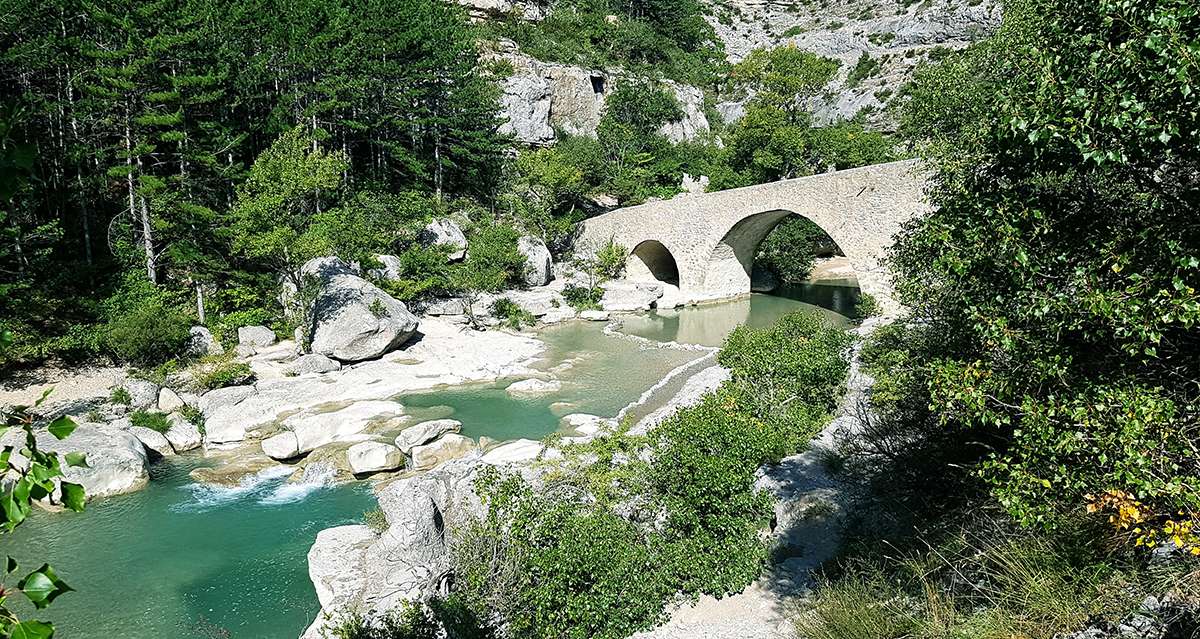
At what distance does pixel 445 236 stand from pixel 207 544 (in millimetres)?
20782

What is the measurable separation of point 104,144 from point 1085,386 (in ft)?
94.7

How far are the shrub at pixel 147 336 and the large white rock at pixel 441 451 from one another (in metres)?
10.4

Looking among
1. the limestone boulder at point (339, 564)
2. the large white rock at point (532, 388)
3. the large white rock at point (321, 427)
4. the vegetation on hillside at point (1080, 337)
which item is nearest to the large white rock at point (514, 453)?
the limestone boulder at point (339, 564)

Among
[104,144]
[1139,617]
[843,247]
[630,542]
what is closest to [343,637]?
[630,542]

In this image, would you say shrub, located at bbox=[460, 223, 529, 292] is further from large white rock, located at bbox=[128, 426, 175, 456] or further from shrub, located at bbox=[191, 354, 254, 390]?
large white rock, located at bbox=[128, 426, 175, 456]

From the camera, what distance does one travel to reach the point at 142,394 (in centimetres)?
1633

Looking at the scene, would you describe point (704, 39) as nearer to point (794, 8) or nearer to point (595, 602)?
point (794, 8)

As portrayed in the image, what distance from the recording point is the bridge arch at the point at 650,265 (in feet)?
114

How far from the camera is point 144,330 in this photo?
18.3m

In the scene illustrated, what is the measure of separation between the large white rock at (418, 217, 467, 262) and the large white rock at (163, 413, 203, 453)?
1502cm

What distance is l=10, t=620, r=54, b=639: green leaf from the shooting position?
141 cm

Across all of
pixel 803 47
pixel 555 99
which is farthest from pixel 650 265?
pixel 803 47

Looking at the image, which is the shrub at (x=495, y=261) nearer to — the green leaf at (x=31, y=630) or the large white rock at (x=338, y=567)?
the large white rock at (x=338, y=567)

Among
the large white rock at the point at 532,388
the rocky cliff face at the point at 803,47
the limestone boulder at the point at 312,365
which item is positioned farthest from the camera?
the rocky cliff face at the point at 803,47
